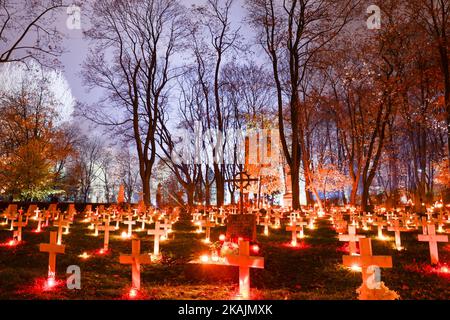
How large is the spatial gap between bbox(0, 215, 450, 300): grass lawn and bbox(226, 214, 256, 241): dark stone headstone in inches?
23.8

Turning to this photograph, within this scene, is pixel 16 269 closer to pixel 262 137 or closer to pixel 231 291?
pixel 231 291

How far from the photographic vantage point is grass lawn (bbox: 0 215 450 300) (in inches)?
231

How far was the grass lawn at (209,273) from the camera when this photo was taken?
5.86 m

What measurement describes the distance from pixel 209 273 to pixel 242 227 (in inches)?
130

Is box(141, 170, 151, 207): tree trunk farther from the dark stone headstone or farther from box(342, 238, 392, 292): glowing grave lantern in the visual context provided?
box(342, 238, 392, 292): glowing grave lantern

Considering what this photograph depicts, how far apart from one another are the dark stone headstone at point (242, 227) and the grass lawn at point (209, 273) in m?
0.60

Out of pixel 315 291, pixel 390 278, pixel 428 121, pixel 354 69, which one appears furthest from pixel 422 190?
pixel 315 291

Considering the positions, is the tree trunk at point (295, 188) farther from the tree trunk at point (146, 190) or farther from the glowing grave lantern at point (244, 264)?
the glowing grave lantern at point (244, 264)

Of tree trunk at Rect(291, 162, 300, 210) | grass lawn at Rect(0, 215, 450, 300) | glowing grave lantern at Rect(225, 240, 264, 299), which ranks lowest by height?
grass lawn at Rect(0, 215, 450, 300)

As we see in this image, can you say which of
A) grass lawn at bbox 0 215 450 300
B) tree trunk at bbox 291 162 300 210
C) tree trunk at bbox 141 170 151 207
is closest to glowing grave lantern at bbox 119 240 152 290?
grass lawn at bbox 0 215 450 300

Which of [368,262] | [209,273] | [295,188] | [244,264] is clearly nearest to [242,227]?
[209,273]

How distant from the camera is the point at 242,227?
10.6 metres

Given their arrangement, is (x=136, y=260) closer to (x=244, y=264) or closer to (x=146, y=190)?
(x=244, y=264)
